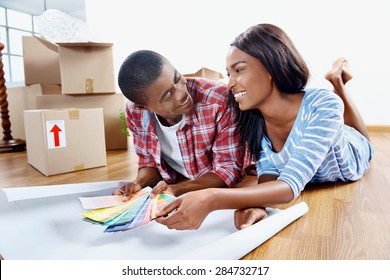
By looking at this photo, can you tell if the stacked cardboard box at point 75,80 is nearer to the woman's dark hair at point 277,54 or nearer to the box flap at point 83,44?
the box flap at point 83,44

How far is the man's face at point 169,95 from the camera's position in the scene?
725mm

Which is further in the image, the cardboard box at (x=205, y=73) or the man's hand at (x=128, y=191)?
the cardboard box at (x=205, y=73)

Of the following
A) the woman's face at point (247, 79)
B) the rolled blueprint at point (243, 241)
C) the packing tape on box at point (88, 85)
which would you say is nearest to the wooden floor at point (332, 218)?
the rolled blueprint at point (243, 241)

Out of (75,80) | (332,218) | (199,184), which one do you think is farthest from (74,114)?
(332,218)

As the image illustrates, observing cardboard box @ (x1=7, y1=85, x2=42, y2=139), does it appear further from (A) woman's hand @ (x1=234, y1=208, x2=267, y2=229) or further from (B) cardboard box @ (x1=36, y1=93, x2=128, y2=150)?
(A) woman's hand @ (x1=234, y1=208, x2=267, y2=229)

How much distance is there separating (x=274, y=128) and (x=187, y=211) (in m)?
0.42

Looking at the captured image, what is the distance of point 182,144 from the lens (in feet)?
2.97

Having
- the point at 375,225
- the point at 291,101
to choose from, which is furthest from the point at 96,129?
the point at 375,225

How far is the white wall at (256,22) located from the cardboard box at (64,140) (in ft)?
1.08

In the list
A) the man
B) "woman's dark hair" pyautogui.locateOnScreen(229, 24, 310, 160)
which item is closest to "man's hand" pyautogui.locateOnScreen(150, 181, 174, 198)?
the man

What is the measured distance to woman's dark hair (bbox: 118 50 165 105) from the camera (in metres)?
0.71

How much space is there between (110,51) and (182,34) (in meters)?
0.65

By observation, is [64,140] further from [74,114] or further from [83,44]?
[83,44]

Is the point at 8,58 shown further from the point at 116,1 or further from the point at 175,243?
the point at 175,243
